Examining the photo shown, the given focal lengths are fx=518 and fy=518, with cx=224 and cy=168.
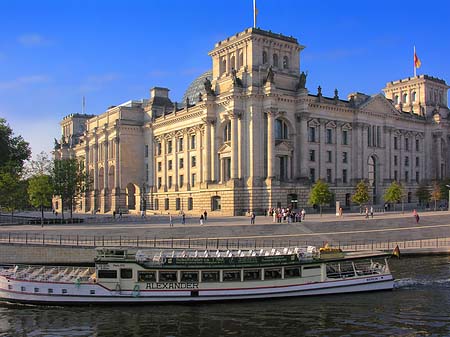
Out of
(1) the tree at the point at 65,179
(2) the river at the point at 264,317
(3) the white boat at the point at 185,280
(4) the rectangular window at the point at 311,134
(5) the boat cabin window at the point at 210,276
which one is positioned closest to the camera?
(2) the river at the point at 264,317

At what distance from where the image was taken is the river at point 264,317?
26.4 metres

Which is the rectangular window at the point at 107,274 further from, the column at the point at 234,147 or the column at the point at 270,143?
the column at the point at 270,143

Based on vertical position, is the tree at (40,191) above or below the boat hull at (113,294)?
above

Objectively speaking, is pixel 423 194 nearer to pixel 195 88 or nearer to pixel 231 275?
pixel 195 88

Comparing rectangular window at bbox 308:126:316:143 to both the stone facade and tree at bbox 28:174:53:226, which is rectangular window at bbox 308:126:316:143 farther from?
tree at bbox 28:174:53:226

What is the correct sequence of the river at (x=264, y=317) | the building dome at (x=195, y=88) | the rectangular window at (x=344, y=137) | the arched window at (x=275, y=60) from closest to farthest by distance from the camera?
the river at (x=264, y=317) → the arched window at (x=275, y=60) → the rectangular window at (x=344, y=137) → the building dome at (x=195, y=88)

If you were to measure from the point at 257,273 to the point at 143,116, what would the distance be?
272 ft

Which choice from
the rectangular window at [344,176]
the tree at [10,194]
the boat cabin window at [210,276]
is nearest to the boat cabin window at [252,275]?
the boat cabin window at [210,276]

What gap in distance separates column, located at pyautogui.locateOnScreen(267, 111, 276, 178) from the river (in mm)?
45034

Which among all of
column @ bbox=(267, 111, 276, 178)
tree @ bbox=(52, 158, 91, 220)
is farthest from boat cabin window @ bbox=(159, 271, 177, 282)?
tree @ bbox=(52, 158, 91, 220)

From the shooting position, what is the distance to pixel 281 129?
85.3m

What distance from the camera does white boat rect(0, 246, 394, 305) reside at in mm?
33438

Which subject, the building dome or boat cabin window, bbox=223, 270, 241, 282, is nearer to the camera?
boat cabin window, bbox=223, 270, 241, 282

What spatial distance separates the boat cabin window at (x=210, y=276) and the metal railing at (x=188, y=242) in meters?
16.3
